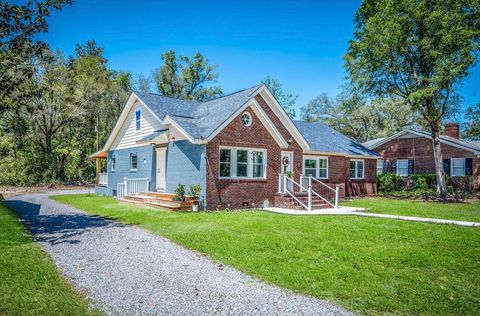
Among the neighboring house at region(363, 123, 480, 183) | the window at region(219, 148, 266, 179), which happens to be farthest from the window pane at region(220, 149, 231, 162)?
the neighboring house at region(363, 123, 480, 183)

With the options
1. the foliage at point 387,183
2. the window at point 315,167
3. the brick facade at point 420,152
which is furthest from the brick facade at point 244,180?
the brick facade at point 420,152

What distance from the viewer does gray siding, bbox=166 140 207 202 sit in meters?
14.7

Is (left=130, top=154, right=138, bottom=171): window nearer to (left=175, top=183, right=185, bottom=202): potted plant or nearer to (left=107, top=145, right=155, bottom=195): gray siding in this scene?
(left=107, top=145, right=155, bottom=195): gray siding

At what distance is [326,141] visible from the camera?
23219 mm

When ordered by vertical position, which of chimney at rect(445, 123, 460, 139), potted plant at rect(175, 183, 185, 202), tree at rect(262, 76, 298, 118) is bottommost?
potted plant at rect(175, 183, 185, 202)

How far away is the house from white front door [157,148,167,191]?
0.18 ft

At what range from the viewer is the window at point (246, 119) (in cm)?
1589

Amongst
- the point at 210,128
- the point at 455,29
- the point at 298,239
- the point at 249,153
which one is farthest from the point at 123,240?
the point at 455,29

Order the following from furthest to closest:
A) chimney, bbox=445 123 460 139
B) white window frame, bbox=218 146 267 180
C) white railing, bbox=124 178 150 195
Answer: chimney, bbox=445 123 460 139 → white railing, bbox=124 178 150 195 → white window frame, bbox=218 146 267 180

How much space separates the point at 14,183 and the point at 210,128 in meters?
25.4

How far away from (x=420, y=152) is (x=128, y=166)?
25.0 meters

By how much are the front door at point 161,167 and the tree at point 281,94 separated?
3577 cm

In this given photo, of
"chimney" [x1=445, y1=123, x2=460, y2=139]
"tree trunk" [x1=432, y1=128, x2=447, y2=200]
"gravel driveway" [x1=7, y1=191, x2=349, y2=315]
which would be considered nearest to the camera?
"gravel driveway" [x1=7, y1=191, x2=349, y2=315]

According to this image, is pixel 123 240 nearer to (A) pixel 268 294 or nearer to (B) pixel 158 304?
(B) pixel 158 304
